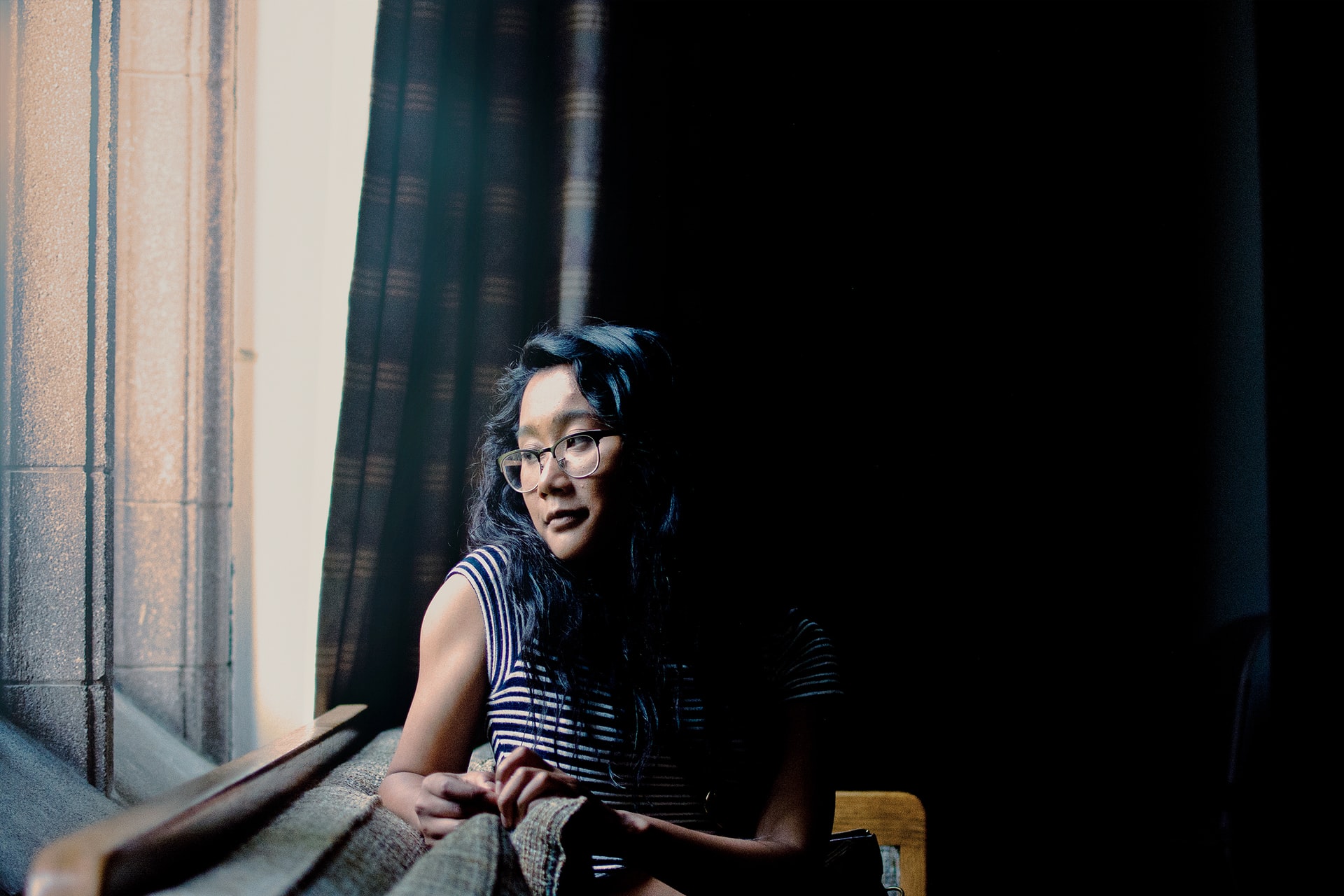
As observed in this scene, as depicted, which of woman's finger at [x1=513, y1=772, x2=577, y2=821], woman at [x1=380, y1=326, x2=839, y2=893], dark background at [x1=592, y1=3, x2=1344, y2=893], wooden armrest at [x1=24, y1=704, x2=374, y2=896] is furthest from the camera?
dark background at [x1=592, y1=3, x2=1344, y2=893]

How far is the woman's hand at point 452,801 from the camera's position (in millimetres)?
756

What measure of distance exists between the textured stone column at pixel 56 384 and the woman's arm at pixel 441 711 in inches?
15.9

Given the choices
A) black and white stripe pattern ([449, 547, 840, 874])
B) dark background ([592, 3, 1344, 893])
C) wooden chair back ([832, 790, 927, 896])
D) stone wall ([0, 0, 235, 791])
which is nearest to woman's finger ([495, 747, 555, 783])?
black and white stripe pattern ([449, 547, 840, 874])

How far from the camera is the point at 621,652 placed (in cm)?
92

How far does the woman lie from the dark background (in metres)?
0.70

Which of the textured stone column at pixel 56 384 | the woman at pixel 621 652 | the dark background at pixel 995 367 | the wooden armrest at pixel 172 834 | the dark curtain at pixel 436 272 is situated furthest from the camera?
the dark background at pixel 995 367

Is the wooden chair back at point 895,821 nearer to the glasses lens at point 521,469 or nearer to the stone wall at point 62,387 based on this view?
the glasses lens at point 521,469

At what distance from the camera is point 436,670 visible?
878 mm

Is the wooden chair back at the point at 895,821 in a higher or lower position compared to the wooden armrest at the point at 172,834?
lower

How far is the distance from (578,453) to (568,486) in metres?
0.04

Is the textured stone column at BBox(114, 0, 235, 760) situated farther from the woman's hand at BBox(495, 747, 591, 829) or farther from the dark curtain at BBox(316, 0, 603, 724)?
the woman's hand at BBox(495, 747, 591, 829)

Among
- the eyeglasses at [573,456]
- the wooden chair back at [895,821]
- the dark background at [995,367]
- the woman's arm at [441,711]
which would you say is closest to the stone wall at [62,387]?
the woman's arm at [441,711]

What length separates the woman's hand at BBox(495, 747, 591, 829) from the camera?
2.32ft

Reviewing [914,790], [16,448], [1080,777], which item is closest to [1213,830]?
[1080,777]
